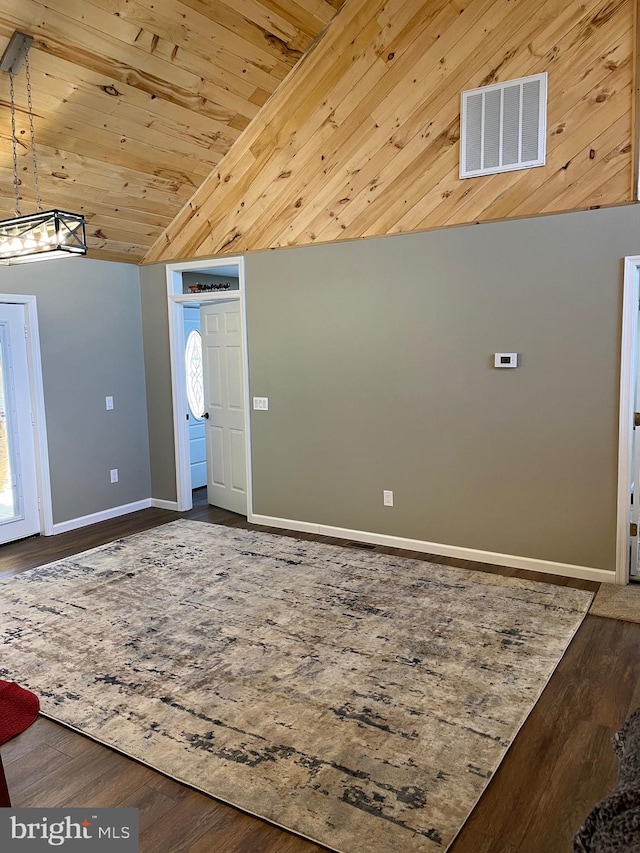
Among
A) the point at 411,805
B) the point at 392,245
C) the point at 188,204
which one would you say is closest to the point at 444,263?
the point at 392,245

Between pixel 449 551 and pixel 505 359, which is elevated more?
pixel 505 359

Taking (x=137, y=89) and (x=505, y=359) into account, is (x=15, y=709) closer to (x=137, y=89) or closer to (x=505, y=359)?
Result: (x=505, y=359)

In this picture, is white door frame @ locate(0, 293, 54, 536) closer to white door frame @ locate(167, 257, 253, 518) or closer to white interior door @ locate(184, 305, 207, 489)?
white door frame @ locate(167, 257, 253, 518)

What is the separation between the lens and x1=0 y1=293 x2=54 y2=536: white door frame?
17.4 ft

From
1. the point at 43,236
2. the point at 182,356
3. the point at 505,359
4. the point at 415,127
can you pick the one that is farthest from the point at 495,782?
the point at 182,356

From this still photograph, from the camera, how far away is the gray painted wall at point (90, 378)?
216 inches

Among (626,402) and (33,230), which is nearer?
(33,230)

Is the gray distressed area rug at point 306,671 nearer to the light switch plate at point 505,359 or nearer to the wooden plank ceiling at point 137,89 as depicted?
the light switch plate at point 505,359

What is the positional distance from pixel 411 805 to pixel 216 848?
26.3 inches

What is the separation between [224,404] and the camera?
240 inches

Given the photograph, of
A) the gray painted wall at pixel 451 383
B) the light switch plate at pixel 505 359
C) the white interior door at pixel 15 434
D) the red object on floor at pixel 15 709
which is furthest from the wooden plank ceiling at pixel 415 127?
the red object on floor at pixel 15 709

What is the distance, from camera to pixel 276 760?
248 centimetres

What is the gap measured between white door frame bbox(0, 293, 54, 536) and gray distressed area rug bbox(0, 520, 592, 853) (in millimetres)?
959

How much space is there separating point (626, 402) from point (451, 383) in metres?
1.15
